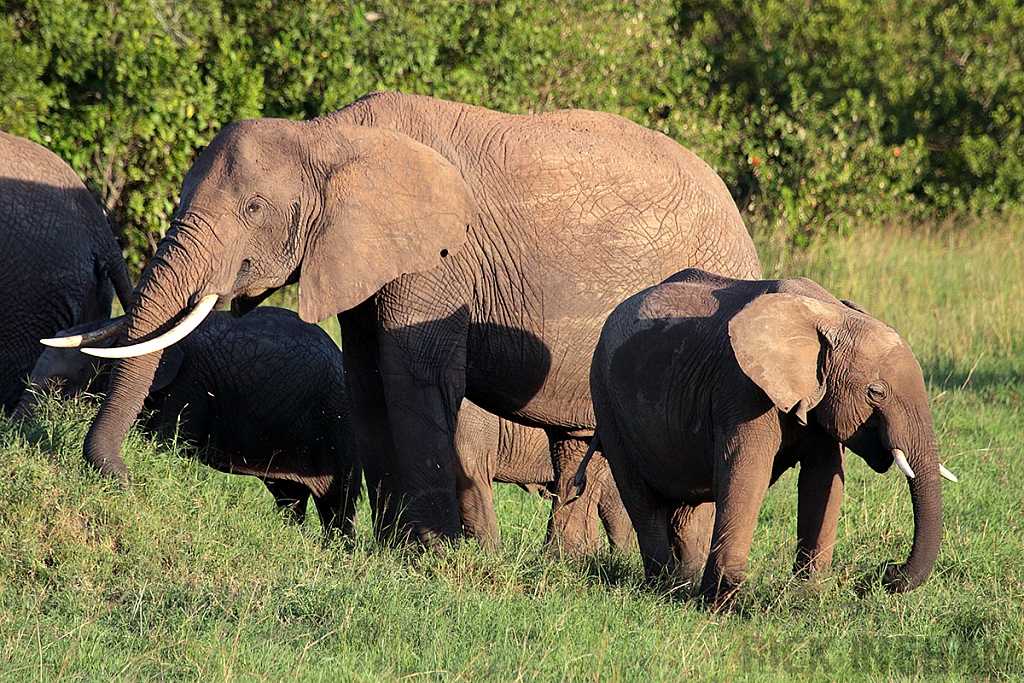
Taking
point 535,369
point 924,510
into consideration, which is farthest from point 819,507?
point 535,369

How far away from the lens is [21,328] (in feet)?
23.3

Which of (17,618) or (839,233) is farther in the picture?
(839,233)

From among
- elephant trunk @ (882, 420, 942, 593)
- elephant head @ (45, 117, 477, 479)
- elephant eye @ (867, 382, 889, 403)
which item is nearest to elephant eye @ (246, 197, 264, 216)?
elephant head @ (45, 117, 477, 479)

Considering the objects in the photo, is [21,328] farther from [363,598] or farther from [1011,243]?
[1011,243]

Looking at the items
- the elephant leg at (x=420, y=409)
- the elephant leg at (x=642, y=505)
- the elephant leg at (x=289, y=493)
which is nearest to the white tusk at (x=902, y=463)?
the elephant leg at (x=642, y=505)

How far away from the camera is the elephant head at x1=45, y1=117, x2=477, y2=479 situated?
568 centimetres

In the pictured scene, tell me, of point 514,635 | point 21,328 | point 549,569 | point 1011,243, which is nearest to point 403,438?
point 549,569

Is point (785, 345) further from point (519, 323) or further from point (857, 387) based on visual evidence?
point (519, 323)

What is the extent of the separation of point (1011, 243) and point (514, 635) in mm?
10431

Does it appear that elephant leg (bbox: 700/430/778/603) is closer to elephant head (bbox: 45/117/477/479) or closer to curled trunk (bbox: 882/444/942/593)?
curled trunk (bbox: 882/444/942/593)

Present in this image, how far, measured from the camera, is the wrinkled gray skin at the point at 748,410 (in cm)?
504

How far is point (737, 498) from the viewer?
503 centimetres

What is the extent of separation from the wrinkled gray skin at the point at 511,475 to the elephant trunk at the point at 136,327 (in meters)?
1.62

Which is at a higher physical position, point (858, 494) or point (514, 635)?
point (514, 635)
